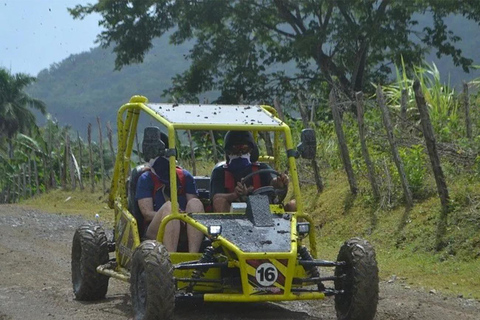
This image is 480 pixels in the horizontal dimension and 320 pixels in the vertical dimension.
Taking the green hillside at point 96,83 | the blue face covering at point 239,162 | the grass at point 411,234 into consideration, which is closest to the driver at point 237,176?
the blue face covering at point 239,162

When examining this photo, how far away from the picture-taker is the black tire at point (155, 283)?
7.84 meters

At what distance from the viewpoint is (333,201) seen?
16.7m

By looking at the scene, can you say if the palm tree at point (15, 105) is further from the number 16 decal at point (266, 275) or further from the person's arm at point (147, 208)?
the number 16 decal at point (266, 275)

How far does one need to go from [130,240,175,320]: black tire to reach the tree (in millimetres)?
19318

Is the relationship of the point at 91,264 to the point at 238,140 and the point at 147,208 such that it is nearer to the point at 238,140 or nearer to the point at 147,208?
the point at 147,208

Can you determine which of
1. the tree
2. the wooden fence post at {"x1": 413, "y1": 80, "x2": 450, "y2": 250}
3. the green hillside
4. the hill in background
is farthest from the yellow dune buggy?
the green hillside

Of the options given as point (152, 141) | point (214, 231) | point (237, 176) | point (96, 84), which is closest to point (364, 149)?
point (237, 176)

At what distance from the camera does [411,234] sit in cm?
1362

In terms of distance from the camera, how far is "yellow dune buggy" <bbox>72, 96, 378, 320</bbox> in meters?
8.03

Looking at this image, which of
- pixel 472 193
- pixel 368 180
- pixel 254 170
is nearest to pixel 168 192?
pixel 254 170

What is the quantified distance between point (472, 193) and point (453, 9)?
43.2ft

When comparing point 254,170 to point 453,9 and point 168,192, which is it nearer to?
point 168,192

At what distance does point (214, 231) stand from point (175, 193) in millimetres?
636

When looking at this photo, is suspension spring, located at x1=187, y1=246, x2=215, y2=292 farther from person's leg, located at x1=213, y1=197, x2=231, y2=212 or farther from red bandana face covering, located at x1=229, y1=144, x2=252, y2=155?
red bandana face covering, located at x1=229, y1=144, x2=252, y2=155
